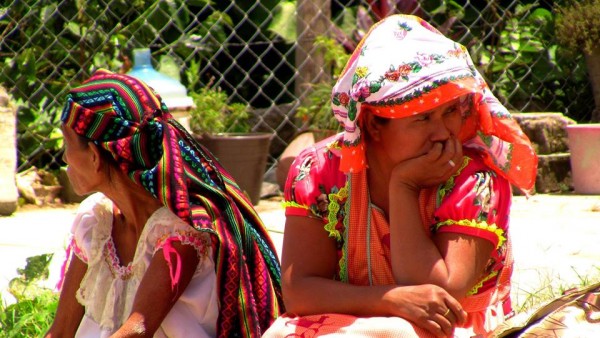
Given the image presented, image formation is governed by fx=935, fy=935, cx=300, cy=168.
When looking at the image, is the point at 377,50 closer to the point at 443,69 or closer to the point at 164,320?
the point at 443,69

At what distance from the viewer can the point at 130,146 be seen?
258cm

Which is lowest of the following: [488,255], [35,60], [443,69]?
[35,60]

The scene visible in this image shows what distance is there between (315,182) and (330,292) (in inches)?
11.8

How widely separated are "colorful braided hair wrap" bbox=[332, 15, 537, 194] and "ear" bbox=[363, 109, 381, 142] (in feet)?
0.05

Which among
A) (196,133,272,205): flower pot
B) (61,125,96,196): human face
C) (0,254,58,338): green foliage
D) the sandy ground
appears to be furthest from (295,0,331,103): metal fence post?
(61,125,96,196): human face

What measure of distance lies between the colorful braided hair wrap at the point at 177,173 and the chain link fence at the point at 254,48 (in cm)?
347

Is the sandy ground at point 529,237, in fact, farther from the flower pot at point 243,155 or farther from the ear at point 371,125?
the ear at point 371,125

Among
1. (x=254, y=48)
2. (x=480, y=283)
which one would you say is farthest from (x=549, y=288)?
(x=254, y=48)

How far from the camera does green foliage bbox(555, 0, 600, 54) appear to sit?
633 centimetres

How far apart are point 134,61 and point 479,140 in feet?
13.8

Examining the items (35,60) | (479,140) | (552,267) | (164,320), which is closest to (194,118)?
(35,60)

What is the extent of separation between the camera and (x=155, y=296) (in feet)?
8.39

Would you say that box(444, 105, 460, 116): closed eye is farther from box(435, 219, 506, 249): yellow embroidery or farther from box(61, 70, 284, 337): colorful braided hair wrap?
box(61, 70, 284, 337): colorful braided hair wrap

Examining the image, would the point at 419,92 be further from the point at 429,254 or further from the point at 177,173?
the point at 177,173
